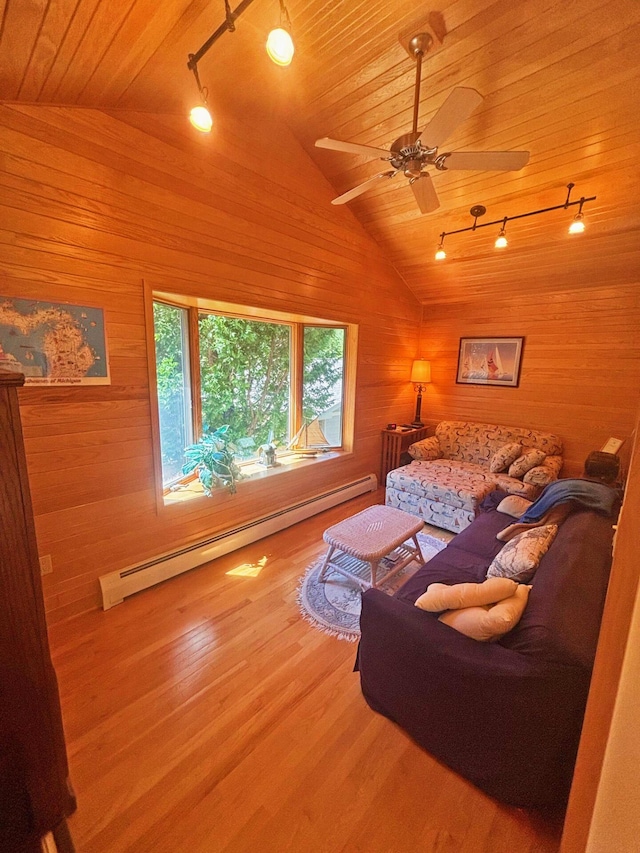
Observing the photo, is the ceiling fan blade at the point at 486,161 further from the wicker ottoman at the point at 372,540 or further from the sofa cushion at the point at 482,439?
the sofa cushion at the point at 482,439

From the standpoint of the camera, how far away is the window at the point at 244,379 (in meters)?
2.59

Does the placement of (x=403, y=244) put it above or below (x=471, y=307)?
above

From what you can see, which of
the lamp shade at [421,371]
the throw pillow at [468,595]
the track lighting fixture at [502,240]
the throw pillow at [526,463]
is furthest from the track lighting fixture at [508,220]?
the throw pillow at [468,595]

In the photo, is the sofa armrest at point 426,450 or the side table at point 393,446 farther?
the side table at point 393,446

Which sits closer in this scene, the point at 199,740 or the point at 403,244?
the point at 199,740

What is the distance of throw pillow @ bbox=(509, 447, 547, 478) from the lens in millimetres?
3354

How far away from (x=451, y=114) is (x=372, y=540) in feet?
7.42

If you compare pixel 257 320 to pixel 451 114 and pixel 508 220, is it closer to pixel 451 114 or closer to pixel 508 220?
pixel 451 114

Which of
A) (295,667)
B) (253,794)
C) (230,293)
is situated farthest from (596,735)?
(230,293)

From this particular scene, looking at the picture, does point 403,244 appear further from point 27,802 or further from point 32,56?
point 27,802

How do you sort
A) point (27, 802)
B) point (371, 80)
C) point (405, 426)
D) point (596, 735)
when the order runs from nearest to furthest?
point (596, 735) < point (27, 802) < point (371, 80) < point (405, 426)

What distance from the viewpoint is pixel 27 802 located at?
0.92 metres

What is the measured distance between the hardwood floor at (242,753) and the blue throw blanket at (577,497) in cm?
144

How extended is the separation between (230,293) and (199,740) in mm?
2549
